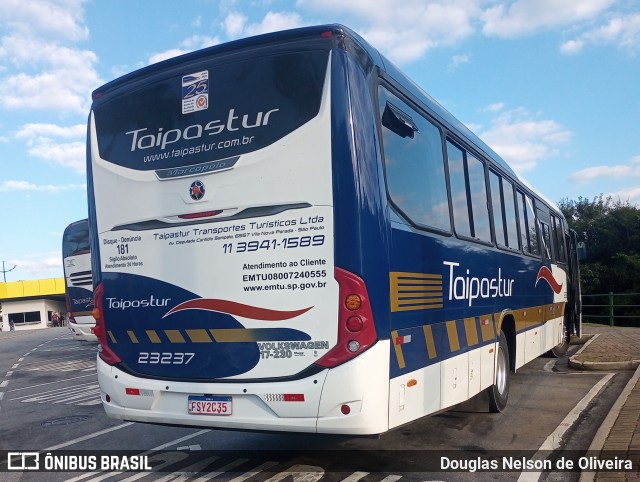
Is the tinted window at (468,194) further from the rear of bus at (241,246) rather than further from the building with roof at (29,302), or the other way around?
the building with roof at (29,302)

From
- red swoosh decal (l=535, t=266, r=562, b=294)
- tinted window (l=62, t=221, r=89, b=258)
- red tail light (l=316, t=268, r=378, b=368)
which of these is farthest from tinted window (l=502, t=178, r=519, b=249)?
tinted window (l=62, t=221, r=89, b=258)

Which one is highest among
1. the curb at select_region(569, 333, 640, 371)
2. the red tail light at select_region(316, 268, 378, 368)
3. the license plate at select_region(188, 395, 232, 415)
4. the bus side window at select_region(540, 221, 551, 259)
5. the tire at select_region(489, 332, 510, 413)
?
the bus side window at select_region(540, 221, 551, 259)

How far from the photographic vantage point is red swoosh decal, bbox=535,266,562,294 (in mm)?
11180

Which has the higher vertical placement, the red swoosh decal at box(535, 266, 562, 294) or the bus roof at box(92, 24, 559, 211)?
the bus roof at box(92, 24, 559, 211)

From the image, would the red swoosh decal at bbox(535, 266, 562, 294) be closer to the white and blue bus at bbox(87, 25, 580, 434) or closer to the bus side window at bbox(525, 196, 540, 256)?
the bus side window at bbox(525, 196, 540, 256)

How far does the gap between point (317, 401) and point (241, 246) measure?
142 cm

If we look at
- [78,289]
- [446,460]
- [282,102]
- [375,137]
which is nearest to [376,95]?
[375,137]

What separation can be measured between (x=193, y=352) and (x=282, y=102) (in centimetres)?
229

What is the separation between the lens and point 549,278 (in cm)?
1194

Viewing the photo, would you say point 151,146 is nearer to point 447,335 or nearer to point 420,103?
point 420,103

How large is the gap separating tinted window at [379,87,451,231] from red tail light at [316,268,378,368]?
0.93m

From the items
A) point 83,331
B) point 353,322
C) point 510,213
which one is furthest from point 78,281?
point 353,322

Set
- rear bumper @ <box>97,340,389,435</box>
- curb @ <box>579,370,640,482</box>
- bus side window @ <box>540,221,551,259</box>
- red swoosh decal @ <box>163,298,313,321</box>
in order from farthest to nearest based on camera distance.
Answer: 1. bus side window @ <box>540,221,551,259</box>
2. curb @ <box>579,370,640,482</box>
3. red swoosh decal @ <box>163,298,313,321</box>
4. rear bumper @ <box>97,340,389,435</box>

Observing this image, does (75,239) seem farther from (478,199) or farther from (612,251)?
(612,251)
